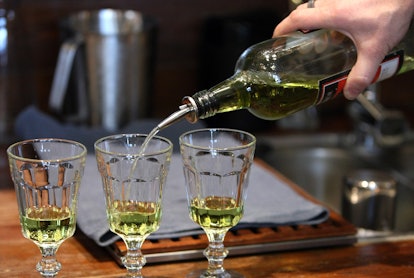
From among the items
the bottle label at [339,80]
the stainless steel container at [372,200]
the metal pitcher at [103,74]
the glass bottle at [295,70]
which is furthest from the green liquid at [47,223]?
the metal pitcher at [103,74]

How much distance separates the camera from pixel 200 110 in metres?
1.14

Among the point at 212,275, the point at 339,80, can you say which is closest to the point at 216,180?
the point at 212,275

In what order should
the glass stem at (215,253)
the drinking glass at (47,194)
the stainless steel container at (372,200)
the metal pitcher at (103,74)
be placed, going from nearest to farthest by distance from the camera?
the drinking glass at (47,194) < the glass stem at (215,253) < the stainless steel container at (372,200) < the metal pitcher at (103,74)

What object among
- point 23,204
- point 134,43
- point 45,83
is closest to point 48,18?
point 45,83

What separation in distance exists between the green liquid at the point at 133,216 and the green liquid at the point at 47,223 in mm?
54

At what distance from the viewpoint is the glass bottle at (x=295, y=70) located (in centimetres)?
123

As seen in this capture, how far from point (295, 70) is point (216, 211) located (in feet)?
0.84

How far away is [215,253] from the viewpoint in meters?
1.18

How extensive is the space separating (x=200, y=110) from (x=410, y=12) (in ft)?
1.03

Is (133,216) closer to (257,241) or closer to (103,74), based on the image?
(257,241)

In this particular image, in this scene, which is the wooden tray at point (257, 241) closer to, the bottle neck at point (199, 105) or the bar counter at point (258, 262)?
the bar counter at point (258, 262)

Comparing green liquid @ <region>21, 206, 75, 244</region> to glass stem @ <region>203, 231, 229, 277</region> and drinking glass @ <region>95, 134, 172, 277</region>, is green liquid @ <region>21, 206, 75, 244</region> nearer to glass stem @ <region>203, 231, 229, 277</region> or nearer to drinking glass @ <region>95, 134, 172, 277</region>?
drinking glass @ <region>95, 134, 172, 277</region>

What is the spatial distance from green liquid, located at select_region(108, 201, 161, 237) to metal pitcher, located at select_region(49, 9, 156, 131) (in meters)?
0.87

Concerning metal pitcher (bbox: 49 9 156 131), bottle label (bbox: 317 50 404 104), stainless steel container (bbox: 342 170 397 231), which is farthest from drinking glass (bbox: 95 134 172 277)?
metal pitcher (bbox: 49 9 156 131)
